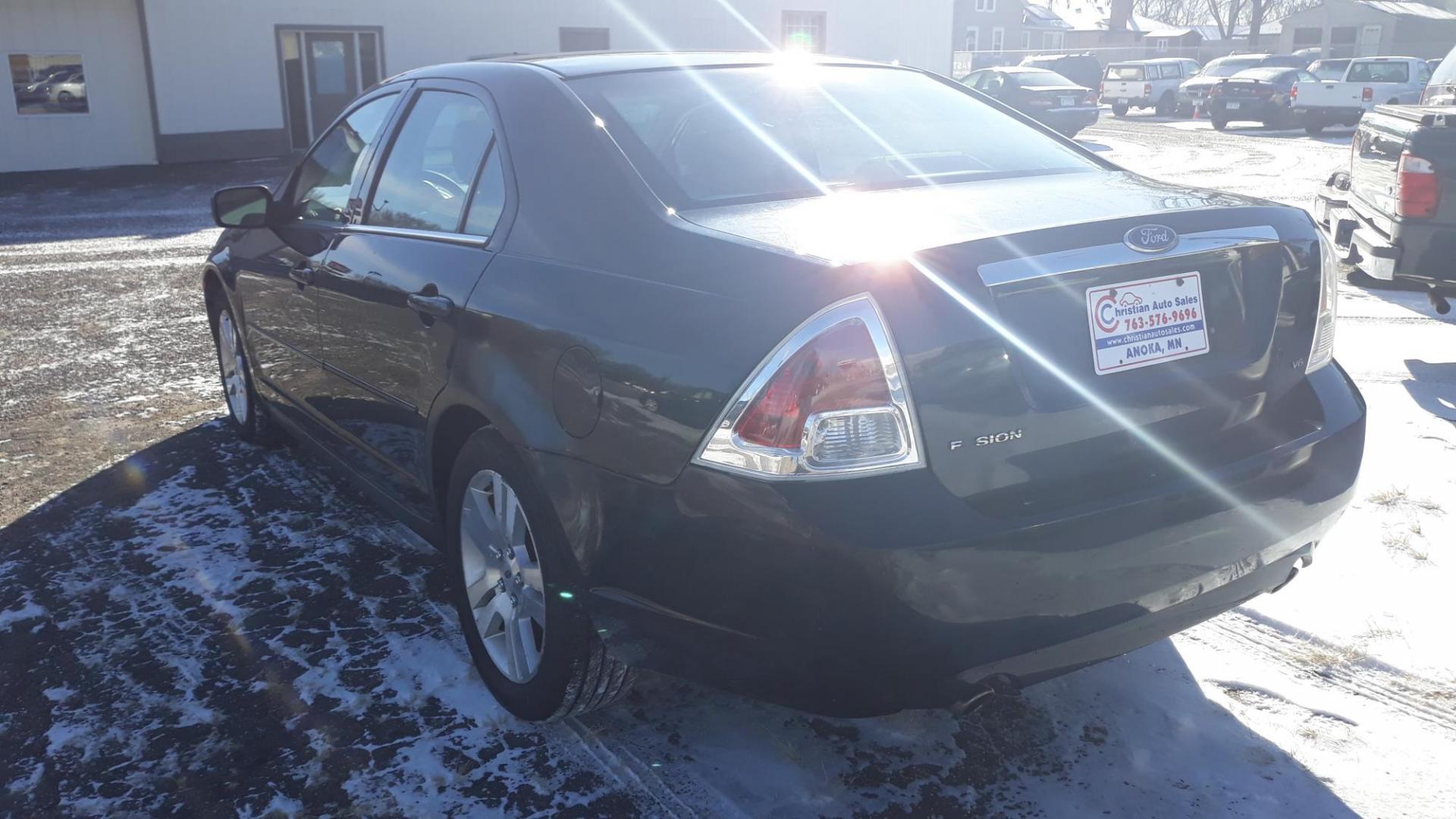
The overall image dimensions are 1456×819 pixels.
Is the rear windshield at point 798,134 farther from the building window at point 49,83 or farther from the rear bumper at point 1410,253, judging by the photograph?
the building window at point 49,83

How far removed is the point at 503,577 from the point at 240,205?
2231 millimetres

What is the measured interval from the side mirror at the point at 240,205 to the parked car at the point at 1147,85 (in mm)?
34831

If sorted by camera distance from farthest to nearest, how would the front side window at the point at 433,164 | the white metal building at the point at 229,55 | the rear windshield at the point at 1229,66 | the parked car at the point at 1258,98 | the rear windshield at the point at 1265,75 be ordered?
the rear windshield at the point at 1229,66
the rear windshield at the point at 1265,75
the parked car at the point at 1258,98
the white metal building at the point at 229,55
the front side window at the point at 433,164

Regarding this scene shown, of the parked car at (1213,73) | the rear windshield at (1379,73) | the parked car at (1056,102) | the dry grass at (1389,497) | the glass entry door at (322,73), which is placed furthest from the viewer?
A: the parked car at (1213,73)

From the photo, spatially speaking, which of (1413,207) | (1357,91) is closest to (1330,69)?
(1357,91)

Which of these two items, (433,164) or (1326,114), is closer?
(433,164)

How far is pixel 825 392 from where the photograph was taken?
2.27 metres

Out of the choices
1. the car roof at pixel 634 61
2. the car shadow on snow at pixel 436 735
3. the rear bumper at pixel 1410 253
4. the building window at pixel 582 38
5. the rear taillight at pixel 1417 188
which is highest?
the building window at pixel 582 38

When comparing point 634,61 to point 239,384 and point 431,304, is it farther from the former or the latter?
point 239,384

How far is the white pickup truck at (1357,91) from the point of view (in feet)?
85.8

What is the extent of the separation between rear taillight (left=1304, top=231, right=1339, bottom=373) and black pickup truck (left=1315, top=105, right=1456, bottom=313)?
12.3 feet

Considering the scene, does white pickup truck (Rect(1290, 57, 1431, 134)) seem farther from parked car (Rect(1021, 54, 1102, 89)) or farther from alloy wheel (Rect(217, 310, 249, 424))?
alloy wheel (Rect(217, 310, 249, 424))

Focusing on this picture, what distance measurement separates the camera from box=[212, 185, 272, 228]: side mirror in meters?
4.49

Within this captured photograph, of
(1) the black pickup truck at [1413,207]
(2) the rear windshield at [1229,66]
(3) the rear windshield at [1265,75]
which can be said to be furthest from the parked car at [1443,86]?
(2) the rear windshield at [1229,66]
